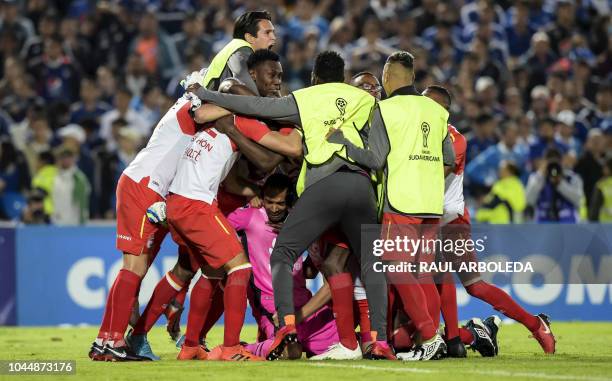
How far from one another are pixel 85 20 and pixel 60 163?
4.53m

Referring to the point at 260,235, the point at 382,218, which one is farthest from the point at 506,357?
the point at 260,235

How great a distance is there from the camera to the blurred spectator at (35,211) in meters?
15.4

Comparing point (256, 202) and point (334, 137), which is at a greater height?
point (334, 137)

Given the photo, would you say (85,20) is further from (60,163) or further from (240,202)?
(240,202)

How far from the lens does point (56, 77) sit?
61.8 feet

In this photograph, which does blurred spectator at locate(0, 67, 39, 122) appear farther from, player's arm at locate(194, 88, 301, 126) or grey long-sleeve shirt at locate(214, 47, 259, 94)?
player's arm at locate(194, 88, 301, 126)

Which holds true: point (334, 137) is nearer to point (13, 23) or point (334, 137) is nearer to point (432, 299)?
point (432, 299)

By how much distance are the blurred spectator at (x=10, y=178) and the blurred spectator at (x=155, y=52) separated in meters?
3.38

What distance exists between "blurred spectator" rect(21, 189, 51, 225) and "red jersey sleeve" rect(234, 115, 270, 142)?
658 centimetres

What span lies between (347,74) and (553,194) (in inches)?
139

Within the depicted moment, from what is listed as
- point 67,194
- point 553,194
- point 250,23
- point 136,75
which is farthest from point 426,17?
→ point 250,23

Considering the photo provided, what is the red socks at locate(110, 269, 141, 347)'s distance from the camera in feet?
31.2

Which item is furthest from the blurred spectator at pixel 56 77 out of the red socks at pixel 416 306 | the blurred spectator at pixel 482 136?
the red socks at pixel 416 306

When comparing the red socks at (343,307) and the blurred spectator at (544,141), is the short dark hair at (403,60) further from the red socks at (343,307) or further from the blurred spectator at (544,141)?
the blurred spectator at (544,141)
